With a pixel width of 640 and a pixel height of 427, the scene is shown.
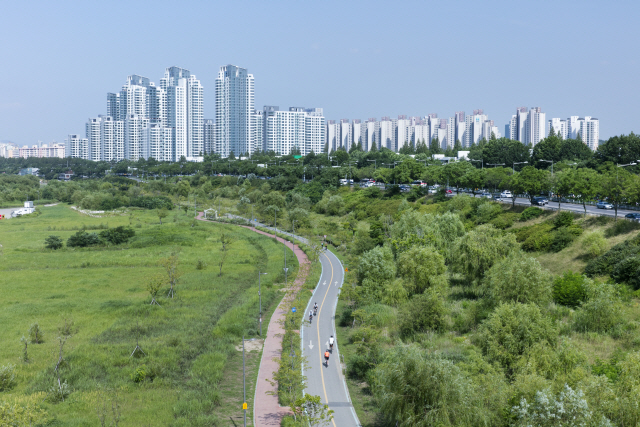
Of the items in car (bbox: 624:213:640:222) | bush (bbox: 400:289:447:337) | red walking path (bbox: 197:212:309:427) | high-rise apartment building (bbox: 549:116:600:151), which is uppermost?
high-rise apartment building (bbox: 549:116:600:151)

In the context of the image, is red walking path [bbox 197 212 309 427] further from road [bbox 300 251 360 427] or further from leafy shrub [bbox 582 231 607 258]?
leafy shrub [bbox 582 231 607 258]

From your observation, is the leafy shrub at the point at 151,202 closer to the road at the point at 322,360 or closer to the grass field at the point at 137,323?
the grass field at the point at 137,323

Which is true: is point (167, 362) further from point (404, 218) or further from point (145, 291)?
point (404, 218)

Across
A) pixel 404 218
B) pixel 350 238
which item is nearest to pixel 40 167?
pixel 350 238

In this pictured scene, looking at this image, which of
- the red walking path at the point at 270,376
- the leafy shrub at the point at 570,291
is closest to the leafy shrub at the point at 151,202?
the red walking path at the point at 270,376

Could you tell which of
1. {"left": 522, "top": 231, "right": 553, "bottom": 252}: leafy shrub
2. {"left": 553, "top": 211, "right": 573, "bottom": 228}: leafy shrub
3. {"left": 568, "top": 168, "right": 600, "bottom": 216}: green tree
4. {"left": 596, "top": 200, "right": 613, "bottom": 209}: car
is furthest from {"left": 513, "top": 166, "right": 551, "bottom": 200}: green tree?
{"left": 522, "top": 231, "right": 553, "bottom": 252}: leafy shrub

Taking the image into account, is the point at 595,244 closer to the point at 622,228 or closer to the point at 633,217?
the point at 622,228
